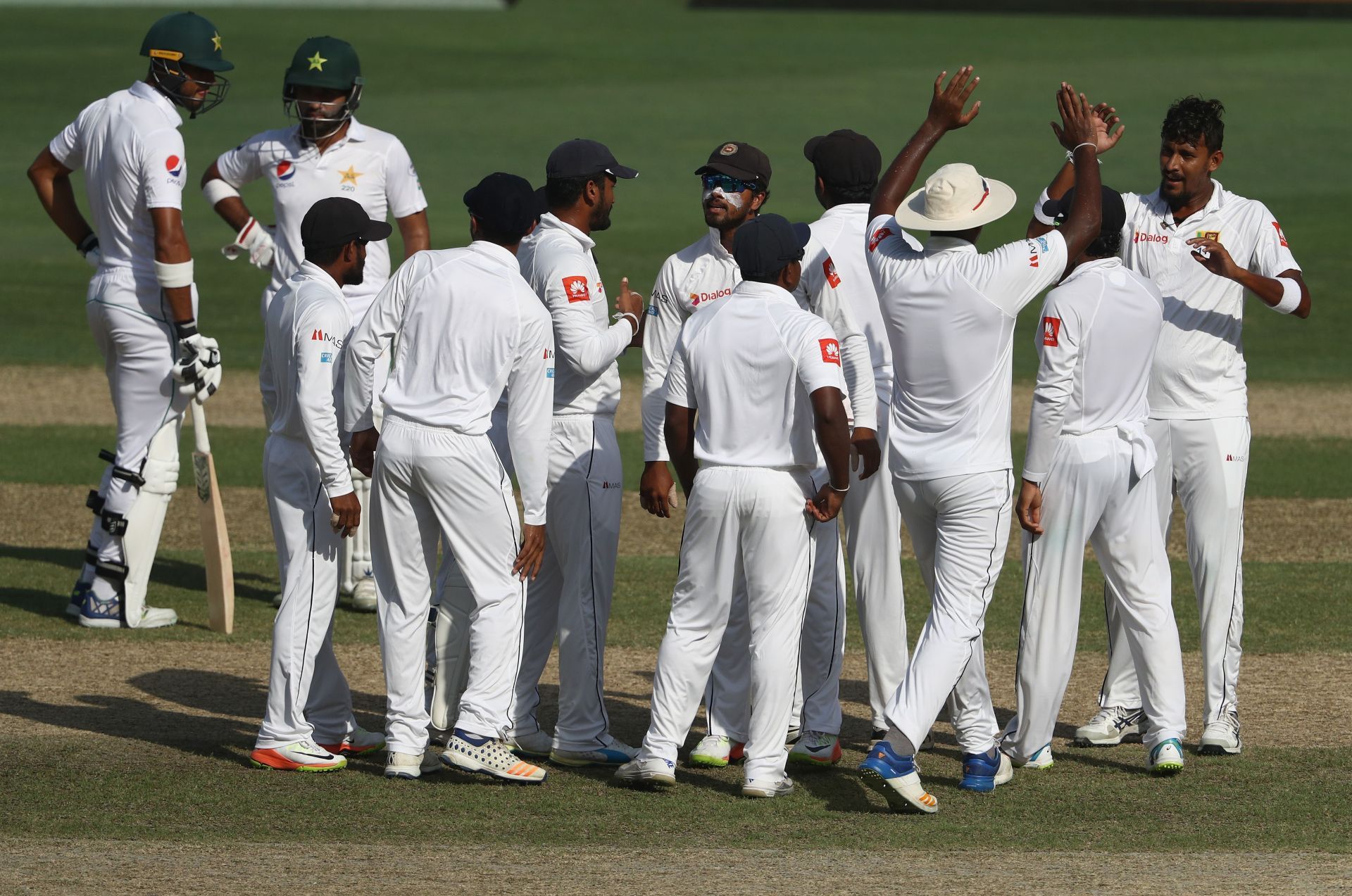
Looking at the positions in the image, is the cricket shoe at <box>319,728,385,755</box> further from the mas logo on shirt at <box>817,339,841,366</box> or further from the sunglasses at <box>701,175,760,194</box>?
the sunglasses at <box>701,175,760,194</box>

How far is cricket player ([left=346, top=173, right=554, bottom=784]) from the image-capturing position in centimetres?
655

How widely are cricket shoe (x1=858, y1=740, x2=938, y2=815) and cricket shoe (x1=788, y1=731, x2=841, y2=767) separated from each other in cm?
66

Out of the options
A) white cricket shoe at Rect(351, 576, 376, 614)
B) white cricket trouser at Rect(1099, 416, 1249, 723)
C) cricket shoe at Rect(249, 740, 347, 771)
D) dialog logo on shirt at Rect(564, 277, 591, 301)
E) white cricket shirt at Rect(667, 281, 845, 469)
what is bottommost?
white cricket shoe at Rect(351, 576, 376, 614)

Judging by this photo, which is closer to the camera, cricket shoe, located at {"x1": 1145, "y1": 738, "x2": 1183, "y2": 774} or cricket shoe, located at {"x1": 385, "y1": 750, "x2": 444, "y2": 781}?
cricket shoe, located at {"x1": 385, "y1": 750, "x2": 444, "y2": 781}

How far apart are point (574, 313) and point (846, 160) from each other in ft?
4.18

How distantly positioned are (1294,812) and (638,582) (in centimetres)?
482

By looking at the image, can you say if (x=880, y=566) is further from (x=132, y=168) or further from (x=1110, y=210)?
(x=132, y=168)

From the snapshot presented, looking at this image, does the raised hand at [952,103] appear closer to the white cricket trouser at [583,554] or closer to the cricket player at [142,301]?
the white cricket trouser at [583,554]

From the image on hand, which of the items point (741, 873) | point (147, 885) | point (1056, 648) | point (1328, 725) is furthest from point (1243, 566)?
point (147, 885)

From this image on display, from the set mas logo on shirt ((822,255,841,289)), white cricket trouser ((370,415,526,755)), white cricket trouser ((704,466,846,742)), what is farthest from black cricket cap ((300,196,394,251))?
white cricket trouser ((704,466,846,742))

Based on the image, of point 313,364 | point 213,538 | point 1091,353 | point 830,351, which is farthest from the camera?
point 213,538

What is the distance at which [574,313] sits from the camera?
6957 mm

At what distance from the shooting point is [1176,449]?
24.3 ft

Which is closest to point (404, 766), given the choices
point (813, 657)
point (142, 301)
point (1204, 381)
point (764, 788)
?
point (764, 788)
